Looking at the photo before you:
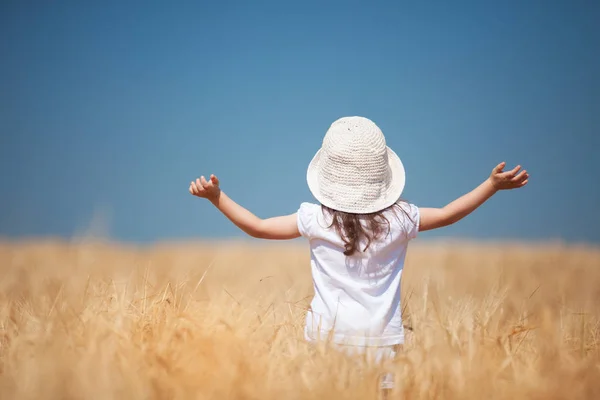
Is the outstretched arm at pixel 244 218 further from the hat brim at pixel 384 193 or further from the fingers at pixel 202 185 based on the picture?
the hat brim at pixel 384 193

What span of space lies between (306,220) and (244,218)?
282 millimetres

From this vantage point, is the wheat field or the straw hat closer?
the wheat field

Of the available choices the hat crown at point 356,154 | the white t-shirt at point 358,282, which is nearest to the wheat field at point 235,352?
the white t-shirt at point 358,282

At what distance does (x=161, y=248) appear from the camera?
11820mm

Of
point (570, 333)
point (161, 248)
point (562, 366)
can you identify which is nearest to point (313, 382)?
point (562, 366)

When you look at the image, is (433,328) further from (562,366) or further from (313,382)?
(313,382)

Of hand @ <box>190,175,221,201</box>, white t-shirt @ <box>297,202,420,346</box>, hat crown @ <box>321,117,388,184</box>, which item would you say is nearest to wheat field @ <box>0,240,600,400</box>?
white t-shirt @ <box>297,202,420,346</box>

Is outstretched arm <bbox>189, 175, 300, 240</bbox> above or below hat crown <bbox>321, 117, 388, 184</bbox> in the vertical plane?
below

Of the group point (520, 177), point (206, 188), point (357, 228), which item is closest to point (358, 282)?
point (357, 228)

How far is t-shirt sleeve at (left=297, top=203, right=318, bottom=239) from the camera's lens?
260 cm

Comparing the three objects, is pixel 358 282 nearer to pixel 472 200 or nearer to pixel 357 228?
pixel 357 228

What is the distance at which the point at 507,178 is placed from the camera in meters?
2.66

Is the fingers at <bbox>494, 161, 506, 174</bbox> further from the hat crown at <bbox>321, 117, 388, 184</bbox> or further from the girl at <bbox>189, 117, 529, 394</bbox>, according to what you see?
the hat crown at <bbox>321, 117, 388, 184</bbox>

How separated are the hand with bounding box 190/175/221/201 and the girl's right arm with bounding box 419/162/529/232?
0.92m
